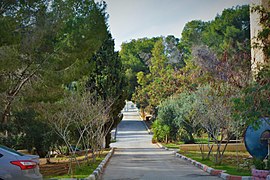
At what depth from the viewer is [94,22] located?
775 inches

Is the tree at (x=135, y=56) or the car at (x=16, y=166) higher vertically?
the tree at (x=135, y=56)

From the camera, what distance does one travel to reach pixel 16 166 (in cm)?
951

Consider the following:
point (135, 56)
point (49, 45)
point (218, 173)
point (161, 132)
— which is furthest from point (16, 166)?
point (135, 56)

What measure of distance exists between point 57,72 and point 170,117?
83.4 ft

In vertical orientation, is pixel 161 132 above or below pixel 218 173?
above

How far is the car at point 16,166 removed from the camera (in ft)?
30.9

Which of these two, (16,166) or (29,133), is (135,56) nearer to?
(29,133)

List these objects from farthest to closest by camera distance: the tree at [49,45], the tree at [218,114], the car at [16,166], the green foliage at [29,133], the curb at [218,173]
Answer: the green foliage at [29,133] → the tree at [218,114] → the tree at [49,45] → the curb at [218,173] → the car at [16,166]

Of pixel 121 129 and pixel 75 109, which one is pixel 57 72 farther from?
pixel 121 129

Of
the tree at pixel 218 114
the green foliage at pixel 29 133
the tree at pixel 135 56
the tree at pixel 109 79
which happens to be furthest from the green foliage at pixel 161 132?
the tree at pixel 135 56

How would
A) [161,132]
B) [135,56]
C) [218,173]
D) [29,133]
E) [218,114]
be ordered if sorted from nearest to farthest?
1. [218,173]
2. [218,114]
3. [29,133]
4. [161,132]
5. [135,56]

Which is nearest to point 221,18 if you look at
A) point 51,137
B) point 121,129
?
point 121,129

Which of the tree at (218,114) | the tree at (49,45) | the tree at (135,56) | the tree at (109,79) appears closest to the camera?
the tree at (49,45)

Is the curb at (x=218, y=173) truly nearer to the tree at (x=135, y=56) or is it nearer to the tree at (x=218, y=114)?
the tree at (x=218, y=114)
